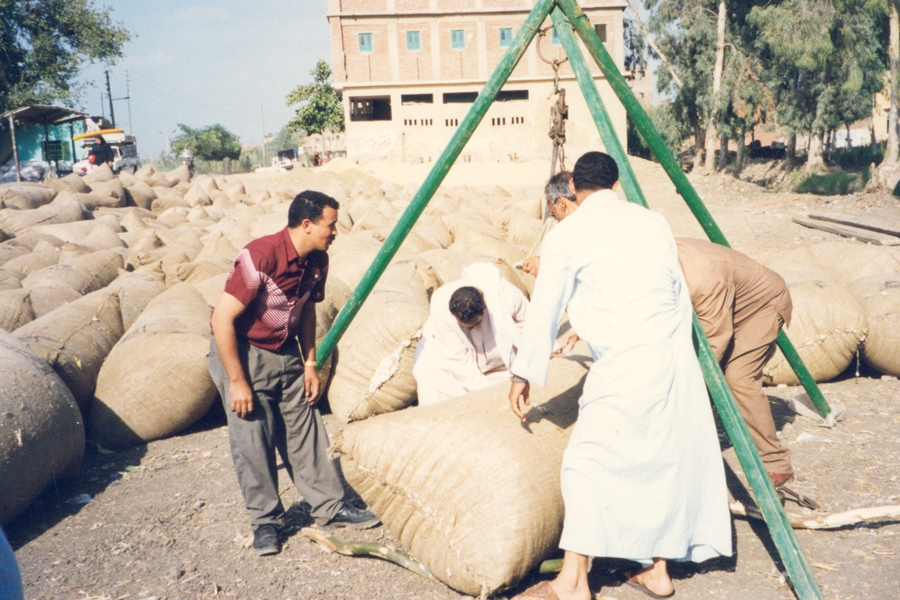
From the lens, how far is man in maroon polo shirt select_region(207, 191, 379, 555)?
2791mm

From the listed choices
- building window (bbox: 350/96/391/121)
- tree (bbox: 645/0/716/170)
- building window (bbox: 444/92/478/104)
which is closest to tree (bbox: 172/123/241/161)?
building window (bbox: 350/96/391/121)

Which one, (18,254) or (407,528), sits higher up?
(18,254)

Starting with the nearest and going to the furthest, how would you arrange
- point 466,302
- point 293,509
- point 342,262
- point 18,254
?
point 293,509 < point 466,302 < point 342,262 < point 18,254

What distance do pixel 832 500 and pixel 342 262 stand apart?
156 inches

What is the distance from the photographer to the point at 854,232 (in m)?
9.80

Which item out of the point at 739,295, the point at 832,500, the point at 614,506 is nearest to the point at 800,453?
the point at 832,500

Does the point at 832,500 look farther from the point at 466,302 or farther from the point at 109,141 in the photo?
the point at 109,141

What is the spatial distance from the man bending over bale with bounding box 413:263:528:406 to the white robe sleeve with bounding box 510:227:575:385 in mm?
1329

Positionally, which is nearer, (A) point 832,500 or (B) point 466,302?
(A) point 832,500

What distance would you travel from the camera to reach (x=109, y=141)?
26.6 m

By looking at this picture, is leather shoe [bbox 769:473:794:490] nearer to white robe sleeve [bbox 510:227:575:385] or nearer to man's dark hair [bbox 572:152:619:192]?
white robe sleeve [bbox 510:227:575:385]

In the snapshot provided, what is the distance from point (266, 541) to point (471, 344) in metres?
1.57

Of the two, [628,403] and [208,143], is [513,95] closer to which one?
[208,143]

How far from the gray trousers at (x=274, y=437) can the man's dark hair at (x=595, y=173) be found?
1488 millimetres
